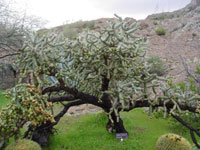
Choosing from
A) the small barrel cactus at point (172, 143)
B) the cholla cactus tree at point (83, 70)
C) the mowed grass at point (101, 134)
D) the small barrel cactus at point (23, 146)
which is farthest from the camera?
the mowed grass at point (101, 134)

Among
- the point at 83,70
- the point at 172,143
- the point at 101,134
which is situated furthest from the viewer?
the point at 101,134

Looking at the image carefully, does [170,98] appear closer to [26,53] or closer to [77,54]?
[77,54]

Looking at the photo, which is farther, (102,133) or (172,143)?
(102,133)

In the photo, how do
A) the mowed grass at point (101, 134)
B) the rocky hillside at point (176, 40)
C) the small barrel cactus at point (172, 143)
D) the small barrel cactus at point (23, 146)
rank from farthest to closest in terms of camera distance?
the rocky hillside at point (176, 40), the mowed grass at point (101, 134), the small barrel cactus at point (172, 143), the small barrel cactus at point (23, 146)

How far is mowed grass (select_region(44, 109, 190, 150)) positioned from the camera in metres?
6.06

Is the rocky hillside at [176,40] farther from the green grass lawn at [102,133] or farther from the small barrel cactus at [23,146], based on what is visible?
the small barrel cactus at [23,146]

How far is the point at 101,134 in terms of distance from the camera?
270 inches

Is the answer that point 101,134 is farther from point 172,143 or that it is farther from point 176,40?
point 176,40

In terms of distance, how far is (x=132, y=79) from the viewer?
230 inches

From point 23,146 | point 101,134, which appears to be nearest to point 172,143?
point 101,134

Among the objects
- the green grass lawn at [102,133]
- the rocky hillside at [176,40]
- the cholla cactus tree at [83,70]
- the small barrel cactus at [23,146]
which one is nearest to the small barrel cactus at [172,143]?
the green grass lawn at [102,133]

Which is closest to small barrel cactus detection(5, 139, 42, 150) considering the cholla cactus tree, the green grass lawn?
the cholla cactus tree

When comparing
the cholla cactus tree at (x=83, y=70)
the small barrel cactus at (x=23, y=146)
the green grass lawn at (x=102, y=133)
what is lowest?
the green grass lawn at (x=102, y=133)

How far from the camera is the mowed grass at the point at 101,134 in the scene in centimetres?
606
